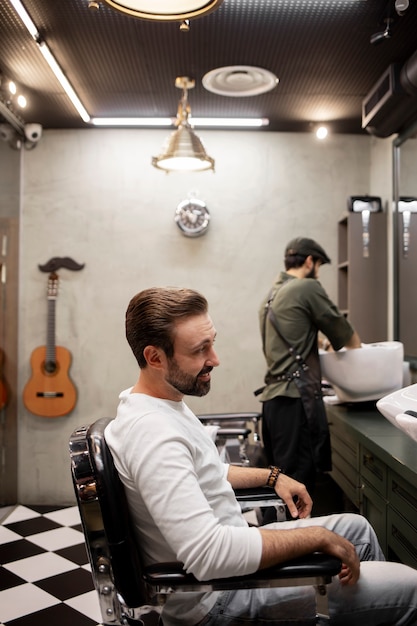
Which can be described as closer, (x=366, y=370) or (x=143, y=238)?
(x=366, y=370)

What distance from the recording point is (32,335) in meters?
4.54

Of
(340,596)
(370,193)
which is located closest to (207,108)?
(370,193)

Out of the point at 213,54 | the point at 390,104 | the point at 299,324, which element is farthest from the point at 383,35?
the point at 299,324

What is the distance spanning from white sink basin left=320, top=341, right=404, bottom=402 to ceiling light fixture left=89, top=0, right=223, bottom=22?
174 centimetres

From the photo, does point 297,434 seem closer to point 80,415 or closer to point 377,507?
point 377,507

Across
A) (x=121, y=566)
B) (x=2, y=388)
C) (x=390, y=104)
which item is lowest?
(x=121, y=566)

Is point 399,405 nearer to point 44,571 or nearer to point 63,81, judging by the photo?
point 44,571

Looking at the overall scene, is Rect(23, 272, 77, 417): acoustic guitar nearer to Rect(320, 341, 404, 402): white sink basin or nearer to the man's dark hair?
Rect(320, 341, 404, 402): white sink basin

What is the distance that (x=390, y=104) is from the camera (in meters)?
3.31

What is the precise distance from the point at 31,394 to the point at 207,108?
2.37 meters

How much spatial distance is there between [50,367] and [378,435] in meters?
2.69

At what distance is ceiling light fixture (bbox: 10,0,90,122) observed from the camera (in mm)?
2702

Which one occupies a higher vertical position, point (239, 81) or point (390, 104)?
point (239, 81)

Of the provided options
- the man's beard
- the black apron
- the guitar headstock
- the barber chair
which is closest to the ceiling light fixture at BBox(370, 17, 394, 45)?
the black apron
